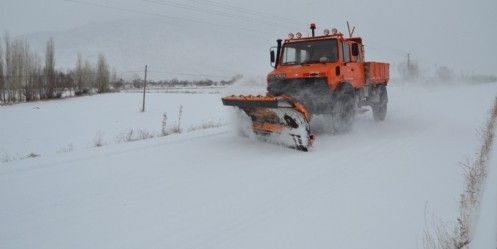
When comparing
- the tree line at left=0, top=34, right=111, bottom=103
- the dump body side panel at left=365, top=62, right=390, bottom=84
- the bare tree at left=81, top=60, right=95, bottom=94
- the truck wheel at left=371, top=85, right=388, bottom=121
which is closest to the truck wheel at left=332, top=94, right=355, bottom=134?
the dump body side panel at left=365, top=62, right=390, bottom=84

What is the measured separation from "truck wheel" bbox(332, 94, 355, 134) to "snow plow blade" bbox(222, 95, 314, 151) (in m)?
1.53

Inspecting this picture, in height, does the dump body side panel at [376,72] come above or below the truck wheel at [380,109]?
above

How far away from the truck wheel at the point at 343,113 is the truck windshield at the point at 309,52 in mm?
982

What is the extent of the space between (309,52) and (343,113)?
1651 millimetres

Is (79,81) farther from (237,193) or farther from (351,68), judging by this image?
(237,193)

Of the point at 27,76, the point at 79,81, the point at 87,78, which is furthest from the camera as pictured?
the point at 87,78

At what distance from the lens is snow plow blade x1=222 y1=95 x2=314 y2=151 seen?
6801 mm

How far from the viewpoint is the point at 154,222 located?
368cm

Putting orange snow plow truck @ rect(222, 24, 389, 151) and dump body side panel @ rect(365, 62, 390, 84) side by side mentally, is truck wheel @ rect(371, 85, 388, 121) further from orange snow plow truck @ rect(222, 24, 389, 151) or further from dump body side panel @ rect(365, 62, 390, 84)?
orange snow plow truck @ rect(222, 24, 389, 151)

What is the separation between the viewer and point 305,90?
802cm

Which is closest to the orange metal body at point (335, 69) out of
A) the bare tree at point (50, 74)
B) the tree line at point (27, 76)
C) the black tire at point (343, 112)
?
the black tire at point (343, 112)

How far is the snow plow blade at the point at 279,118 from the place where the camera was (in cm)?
680

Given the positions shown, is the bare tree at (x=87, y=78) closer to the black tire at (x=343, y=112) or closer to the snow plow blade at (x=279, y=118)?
the snow plow blade at (x=279, y=118)

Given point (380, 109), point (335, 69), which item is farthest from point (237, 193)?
point (380, 109)
